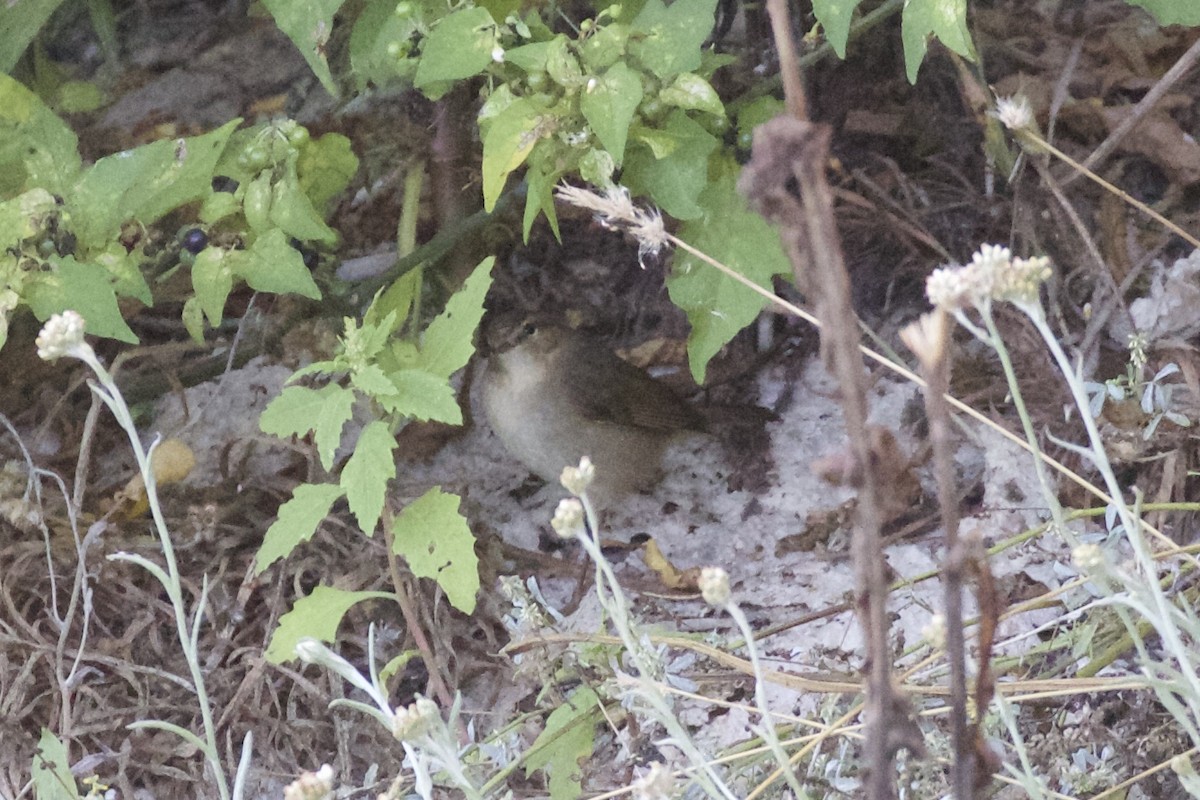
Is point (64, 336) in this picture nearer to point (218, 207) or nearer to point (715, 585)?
point (715, 585)

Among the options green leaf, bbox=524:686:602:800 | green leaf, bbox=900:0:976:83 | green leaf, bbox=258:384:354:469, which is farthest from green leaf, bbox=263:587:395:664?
green leaf, bbox=900:0:976:83

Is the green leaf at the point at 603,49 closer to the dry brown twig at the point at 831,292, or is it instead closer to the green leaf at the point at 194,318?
the green leaf at the point at 194,318

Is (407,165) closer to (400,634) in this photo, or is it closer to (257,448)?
(257,448)

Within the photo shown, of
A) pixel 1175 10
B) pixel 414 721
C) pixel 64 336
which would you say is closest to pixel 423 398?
pixel 64 336

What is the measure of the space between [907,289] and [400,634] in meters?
1.44

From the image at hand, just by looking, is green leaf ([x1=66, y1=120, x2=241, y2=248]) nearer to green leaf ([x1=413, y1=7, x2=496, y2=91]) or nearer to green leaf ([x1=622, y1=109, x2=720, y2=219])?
green leaf ([x1=413, y1=7, x2=496, y2=91])

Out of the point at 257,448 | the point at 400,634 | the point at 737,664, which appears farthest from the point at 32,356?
the point at 737,664

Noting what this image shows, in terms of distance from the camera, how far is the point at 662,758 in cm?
214

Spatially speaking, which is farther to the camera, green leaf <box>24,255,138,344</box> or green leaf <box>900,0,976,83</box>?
green leaf <box>24,255,138,344</box>

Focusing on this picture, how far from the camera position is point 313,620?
206 cm

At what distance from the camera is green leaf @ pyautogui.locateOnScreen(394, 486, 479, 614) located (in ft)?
6.64

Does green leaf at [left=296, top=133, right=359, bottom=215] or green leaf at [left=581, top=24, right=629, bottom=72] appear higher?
green leaf at [left=581, top=24, right=629, bottom=72]

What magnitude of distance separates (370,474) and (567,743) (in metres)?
0.52

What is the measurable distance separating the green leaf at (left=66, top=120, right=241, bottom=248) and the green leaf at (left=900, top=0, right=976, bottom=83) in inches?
46.0
